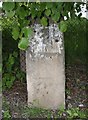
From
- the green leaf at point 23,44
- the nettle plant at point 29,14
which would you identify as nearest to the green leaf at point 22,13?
the nettle plant at point 29,14

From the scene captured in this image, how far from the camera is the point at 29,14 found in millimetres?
3146

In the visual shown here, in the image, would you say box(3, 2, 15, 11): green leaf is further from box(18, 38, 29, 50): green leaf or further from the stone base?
the stone base

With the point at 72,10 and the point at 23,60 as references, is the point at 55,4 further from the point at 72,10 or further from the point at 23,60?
the point at 23,60

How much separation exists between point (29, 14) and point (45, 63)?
547 millimetres

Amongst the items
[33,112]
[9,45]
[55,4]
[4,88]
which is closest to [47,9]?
[55,4]

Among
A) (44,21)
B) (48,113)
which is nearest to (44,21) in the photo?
(44,21)

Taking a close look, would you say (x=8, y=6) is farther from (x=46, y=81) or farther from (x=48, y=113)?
(x=48, y=113)

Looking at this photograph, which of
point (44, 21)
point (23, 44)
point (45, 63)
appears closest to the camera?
Result: point (23, 44)

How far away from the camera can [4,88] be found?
4.01 meters

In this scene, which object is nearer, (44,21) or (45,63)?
(44,21)

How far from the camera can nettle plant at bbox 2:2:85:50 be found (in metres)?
2.86

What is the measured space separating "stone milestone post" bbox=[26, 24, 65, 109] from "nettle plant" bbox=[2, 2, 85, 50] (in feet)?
0.47

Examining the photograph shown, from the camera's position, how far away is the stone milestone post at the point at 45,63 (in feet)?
11.3

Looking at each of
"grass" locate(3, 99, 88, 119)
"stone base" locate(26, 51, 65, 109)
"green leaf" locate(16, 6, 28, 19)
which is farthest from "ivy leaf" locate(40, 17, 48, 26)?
"grass" locate(3, 99, 88, 119)
